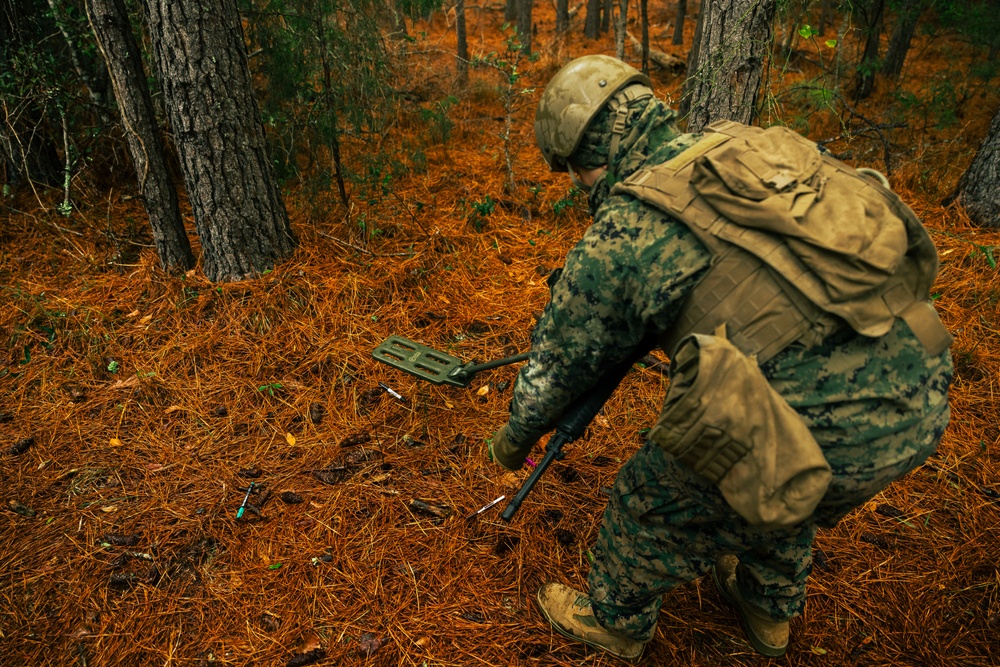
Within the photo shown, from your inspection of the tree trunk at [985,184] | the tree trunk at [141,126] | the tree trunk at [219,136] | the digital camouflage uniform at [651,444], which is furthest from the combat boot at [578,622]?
the tree trunk at [985,184]

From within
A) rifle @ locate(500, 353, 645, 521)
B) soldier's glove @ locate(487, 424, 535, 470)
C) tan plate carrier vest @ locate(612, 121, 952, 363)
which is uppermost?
tan plate carrier vest @ locate(612, 121, 952, 363)

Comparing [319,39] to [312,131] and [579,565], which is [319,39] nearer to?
[312,131]

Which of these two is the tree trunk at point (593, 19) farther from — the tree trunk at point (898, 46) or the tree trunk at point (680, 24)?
the tree trunk at point (898, 46)

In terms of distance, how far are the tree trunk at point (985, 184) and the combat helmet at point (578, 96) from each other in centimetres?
365

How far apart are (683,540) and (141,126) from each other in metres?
3.64

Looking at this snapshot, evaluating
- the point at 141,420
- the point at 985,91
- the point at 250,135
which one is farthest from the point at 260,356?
the point at 985,91

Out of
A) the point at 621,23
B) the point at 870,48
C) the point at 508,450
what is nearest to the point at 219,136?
the point at 508,450

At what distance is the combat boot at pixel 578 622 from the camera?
7.13 ft

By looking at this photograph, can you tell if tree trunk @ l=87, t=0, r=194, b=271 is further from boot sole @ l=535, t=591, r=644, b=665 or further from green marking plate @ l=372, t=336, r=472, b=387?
boot sole @ l=535, t=591, r=644, b=665

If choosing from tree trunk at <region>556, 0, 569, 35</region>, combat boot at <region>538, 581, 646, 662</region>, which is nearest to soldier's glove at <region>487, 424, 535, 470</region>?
combat boot at <region>538, 581, 646, 662</region>

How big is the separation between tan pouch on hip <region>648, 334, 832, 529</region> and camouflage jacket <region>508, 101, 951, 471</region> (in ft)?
0.44

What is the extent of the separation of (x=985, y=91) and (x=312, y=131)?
7095 mm

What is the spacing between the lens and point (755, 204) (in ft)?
4.76

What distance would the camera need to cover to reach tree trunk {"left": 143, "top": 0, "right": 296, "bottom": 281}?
3.11m
